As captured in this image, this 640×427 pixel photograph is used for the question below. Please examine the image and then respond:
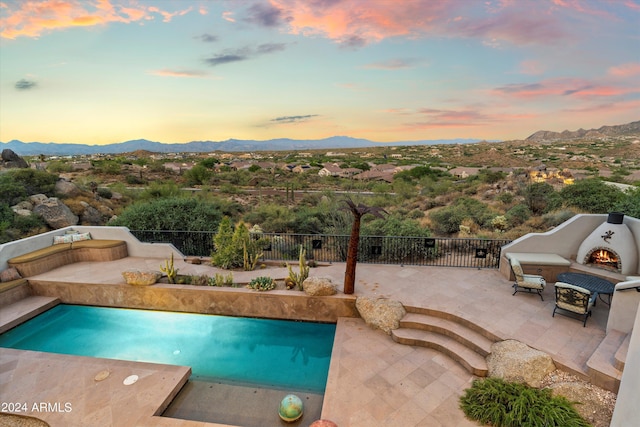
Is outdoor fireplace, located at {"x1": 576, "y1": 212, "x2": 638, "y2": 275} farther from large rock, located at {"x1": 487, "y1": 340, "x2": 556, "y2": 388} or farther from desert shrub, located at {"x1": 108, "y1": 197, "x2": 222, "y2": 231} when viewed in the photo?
desert shrub, located at {"x1": 108, "y1": 197, "x2": 222, "y2": 231}

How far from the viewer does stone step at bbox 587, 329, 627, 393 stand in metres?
4.78

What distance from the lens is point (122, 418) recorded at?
494 cm

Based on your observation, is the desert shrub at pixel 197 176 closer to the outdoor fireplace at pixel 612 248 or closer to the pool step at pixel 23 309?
the pool step at pixel 23 309

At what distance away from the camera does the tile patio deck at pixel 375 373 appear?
498 centimetres

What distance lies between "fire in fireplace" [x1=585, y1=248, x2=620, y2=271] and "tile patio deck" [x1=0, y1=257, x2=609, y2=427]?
144 cm

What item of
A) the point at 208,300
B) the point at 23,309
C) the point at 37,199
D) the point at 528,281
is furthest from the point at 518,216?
the point at 37,199

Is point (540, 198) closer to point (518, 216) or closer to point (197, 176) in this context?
point (518, 216)

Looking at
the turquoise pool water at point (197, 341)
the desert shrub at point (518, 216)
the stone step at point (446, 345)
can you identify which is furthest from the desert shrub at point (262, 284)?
the desert shrub at point (518, 216)

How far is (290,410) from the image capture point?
5012mm

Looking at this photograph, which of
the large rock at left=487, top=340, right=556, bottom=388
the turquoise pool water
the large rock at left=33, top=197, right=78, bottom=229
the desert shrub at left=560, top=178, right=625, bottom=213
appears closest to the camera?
the large rock at left=487, top=340, right=556, bottom=388

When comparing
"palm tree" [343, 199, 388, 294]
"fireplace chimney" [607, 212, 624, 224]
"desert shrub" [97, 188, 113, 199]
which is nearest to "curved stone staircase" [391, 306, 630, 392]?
"palm tree" [343, 199, 388, 294]

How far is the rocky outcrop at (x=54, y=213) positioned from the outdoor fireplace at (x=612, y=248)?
82.6ft

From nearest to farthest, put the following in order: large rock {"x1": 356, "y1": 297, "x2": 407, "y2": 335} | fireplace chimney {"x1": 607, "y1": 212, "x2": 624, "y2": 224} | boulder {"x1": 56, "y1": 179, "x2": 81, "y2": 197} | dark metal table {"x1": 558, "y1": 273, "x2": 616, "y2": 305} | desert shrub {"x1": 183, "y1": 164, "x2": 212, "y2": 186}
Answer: dark metal table {"x1": 558, "y1": 273, "x2": 616, "y2": 305} < large rock {"x1": 356, "y1": 297, "x2": 407, "y2": 335} < fireplace chimney {"x1": 607, "y1": 212, "x2": 624, "y2": 224} < boulder {"x1": 56, "y1": 179, "x2": 81, "y2": 197} < desert shrub {"x1": 183, "y1": 164, "x2": 212, "y2": 186}

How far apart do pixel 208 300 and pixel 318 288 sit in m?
3.41
